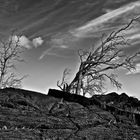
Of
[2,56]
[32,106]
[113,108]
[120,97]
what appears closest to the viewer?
[32,106]

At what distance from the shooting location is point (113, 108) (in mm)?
10086

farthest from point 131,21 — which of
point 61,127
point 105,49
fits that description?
point 61,127

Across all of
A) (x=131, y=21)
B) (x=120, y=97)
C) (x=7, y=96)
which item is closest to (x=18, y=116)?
(x=7, y=96)

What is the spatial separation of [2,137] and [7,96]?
11.0 ft

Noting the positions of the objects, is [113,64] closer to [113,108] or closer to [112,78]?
[112,78]

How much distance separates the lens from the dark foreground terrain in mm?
6461

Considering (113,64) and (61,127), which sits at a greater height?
(113,64)

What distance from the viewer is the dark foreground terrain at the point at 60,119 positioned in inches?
254

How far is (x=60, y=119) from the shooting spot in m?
7.72

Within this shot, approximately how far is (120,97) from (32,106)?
6407mm

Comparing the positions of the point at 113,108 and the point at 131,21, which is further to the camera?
the point at 131,21

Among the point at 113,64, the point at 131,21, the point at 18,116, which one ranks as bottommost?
the point at 18,116

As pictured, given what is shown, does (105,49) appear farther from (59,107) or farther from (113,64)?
(59,107)

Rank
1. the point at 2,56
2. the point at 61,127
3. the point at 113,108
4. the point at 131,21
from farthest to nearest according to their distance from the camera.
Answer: the point at 2,56, the point at 131,21, the point at 113,108, the point at 61,127
